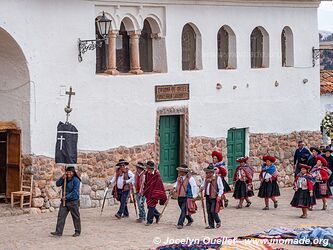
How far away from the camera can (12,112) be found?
21672 millimetres

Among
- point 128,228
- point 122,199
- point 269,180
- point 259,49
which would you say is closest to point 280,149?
point 259,49

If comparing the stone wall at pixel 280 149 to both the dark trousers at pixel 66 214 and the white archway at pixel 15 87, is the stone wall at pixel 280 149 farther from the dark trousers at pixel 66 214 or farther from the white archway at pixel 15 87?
the dark trousers at pixel 66 214

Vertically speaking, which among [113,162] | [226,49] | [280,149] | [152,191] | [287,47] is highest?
[287,47]

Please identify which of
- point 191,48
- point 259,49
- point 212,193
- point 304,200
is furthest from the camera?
point 259,49

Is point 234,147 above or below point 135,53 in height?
below

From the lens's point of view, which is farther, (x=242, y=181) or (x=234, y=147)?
(x=234, y=147)

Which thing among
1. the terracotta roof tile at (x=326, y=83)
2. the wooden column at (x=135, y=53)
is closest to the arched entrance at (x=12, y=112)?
the wooden column at (x=135, y=53)

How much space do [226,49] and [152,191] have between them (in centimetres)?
691

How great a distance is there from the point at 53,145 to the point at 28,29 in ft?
8.39

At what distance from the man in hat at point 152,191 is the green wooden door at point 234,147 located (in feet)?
19.7

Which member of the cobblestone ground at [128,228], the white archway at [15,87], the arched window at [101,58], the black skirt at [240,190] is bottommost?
the cobblestone ground at [128,228]

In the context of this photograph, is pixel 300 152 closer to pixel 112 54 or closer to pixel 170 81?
pixel 170 81

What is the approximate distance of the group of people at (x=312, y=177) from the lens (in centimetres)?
2180

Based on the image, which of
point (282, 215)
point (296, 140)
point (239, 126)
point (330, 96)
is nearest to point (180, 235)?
point (282, 215)
